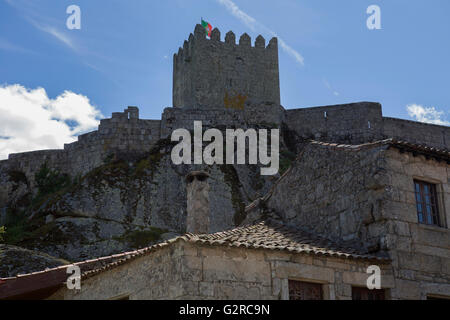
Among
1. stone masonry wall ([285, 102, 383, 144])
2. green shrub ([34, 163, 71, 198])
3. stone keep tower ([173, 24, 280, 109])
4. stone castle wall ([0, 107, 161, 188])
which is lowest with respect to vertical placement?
green shrub ([34, 163, 71, 198])

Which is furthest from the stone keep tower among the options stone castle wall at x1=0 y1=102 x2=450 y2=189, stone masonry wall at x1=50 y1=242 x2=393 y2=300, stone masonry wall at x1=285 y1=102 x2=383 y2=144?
stone masonry wall at x1=50 y1=242 x2=393 y2=300

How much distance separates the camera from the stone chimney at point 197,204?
1525 cm

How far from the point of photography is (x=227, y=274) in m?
11.8

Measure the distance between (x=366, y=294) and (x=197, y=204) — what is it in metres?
4.73

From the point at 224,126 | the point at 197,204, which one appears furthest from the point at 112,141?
the point at 197,204

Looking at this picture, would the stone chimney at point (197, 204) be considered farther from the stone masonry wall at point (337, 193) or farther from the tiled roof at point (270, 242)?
the stone masonry wall at point (337, 193)

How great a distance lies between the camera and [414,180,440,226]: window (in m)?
14.4

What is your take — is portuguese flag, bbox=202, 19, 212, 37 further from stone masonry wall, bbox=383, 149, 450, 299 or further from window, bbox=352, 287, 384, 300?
window, bbox=352, 287, 384, 300

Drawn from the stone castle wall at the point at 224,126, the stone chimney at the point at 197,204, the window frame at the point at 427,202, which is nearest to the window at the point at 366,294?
the window frame at the point at 427,202

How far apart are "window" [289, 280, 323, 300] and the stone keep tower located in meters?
25.7

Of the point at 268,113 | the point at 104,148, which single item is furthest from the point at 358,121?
the point at 104,148

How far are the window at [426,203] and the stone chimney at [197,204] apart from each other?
515 centimetres

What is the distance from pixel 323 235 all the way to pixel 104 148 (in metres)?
18.3

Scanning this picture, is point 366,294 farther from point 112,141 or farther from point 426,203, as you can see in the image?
point 112,141
